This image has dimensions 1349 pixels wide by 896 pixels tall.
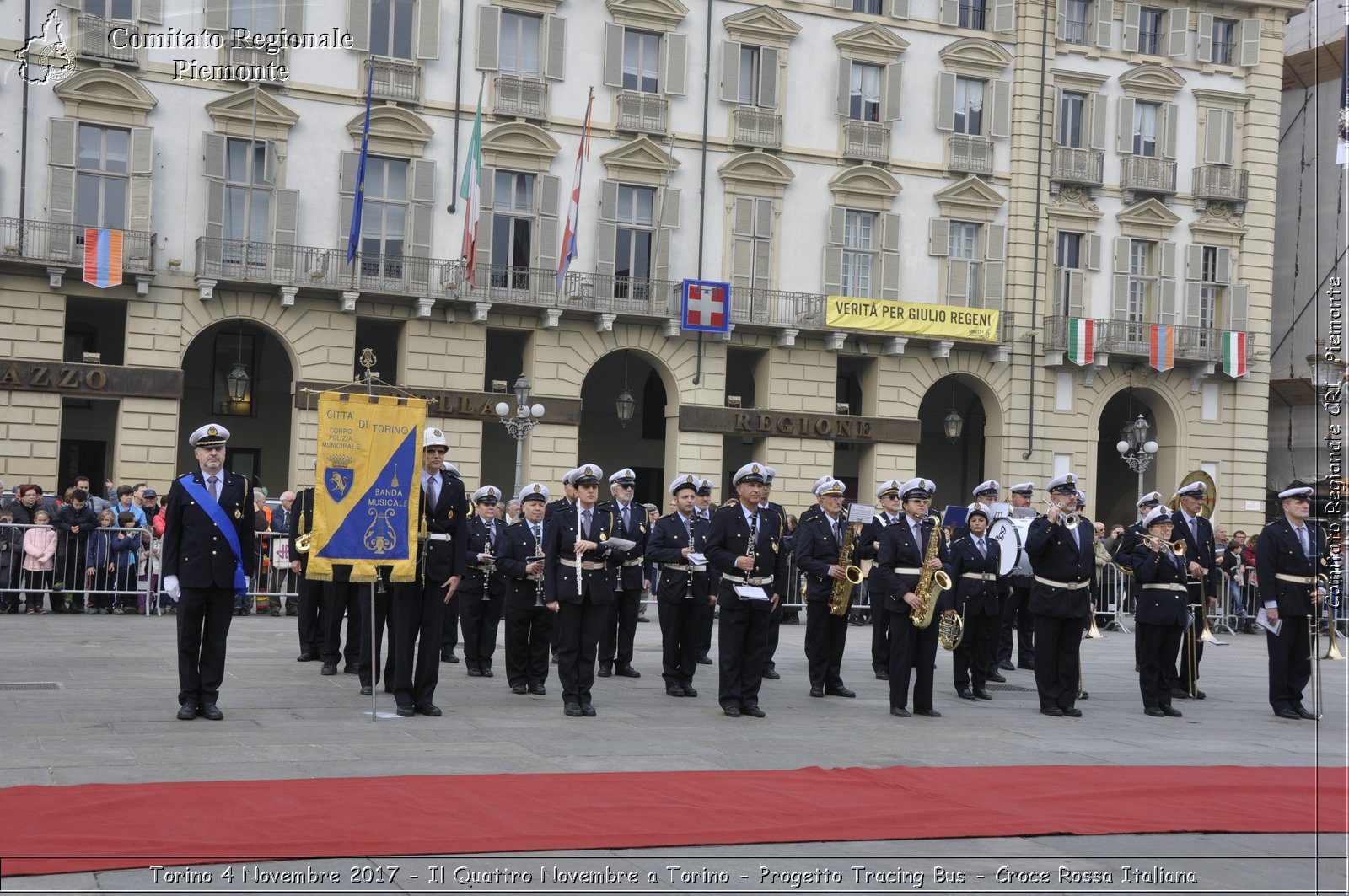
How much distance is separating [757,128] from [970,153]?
5.76 m

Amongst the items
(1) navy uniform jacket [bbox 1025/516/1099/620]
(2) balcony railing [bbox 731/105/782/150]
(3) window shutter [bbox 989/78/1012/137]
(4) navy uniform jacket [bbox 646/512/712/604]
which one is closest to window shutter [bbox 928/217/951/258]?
(3) window shutter [bbox 989/78/1012/137]

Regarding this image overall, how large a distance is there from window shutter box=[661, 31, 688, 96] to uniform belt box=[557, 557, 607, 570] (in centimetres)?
2422

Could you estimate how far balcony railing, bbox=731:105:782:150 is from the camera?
3572 centimetres

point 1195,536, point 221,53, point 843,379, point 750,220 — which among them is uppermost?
point 221,53

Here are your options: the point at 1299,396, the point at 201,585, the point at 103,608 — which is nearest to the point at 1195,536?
the point at 201,585

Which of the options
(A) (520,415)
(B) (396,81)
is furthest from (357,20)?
(A) (520,415)

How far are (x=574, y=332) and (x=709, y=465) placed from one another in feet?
14.8

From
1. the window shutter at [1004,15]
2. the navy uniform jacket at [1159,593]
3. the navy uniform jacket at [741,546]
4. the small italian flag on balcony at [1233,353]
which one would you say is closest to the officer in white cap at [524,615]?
the navy uniform jacket at [741,546]

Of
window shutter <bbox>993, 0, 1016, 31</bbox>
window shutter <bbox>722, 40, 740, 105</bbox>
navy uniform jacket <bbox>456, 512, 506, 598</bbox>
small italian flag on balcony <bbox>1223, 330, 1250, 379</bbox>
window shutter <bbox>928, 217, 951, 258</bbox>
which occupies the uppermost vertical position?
window shutter <bbox>993, 0, 1016, 31</bbox>

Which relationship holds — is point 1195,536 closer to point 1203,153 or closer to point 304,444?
point 304,444

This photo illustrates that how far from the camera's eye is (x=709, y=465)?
3603 centimetres

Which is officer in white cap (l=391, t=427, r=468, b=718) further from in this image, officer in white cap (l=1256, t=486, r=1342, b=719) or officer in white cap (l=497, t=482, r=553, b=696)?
officer in white cap (l=1256, t=486, r=1342, b=719)

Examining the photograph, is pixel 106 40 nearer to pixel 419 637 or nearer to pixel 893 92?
pixel 893 92

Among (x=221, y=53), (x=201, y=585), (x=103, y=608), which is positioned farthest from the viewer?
(x=221, y=53)
